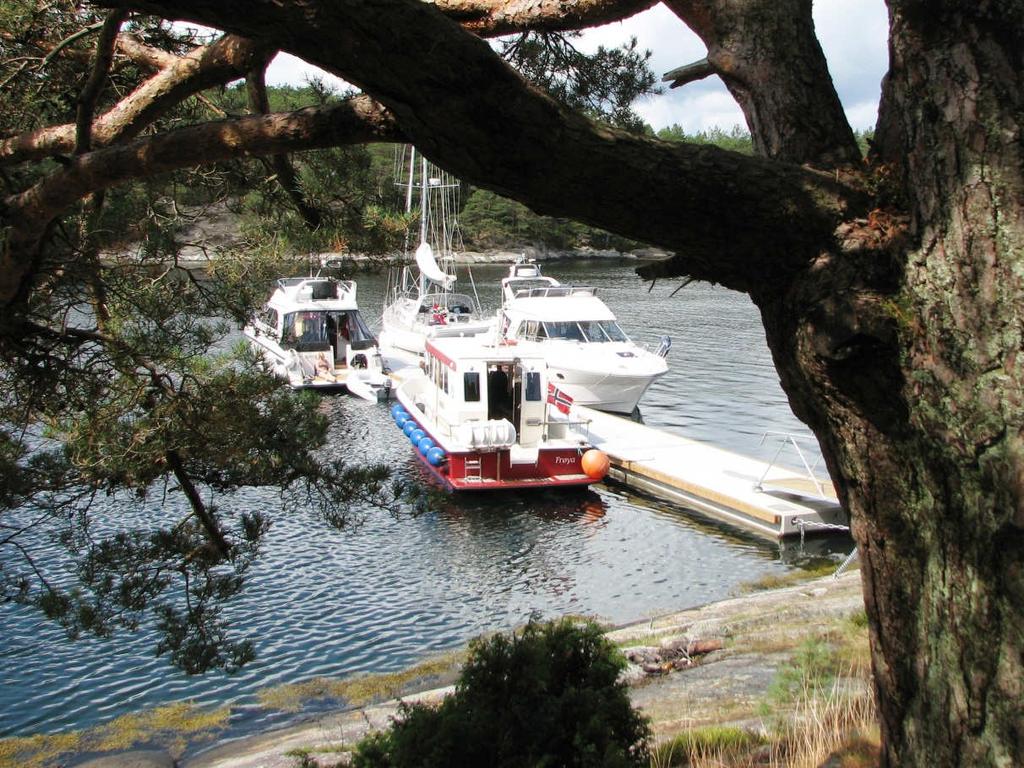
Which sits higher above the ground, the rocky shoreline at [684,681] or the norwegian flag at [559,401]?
the norwegian flag at [559,401]

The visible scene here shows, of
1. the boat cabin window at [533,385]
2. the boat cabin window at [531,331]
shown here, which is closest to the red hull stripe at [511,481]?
the boat cabin window at [533,385]

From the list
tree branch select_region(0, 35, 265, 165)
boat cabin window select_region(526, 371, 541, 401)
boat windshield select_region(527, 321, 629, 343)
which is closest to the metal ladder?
boat cabin window select_region(526, 371, 541, 401)

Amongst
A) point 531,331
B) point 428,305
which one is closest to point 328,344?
point 428,305

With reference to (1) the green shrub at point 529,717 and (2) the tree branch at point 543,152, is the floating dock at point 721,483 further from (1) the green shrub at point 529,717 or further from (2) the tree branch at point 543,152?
(2) the tree branch at point 543,152

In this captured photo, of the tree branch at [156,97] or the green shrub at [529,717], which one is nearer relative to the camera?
the tree branch at [156,97]

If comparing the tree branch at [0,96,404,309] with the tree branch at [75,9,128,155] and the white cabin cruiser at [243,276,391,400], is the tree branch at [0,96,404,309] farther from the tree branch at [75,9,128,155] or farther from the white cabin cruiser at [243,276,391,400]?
the white cabin cruiser at [243,276,391,400]

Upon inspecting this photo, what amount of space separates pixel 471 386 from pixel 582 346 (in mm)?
7014

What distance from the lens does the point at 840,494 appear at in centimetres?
288

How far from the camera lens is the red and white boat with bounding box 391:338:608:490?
16.2 meters

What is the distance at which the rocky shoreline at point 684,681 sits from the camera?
23.2ft

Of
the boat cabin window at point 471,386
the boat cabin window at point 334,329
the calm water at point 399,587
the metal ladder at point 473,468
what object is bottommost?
the calm water at point 399,587

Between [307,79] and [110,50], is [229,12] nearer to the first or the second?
[110,50]

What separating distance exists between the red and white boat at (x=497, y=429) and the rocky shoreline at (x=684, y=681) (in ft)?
18.7

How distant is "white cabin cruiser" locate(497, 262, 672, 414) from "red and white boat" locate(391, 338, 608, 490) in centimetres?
392
